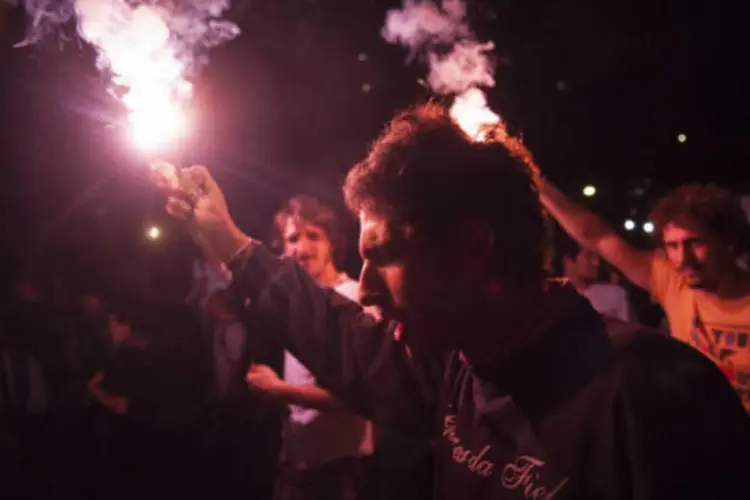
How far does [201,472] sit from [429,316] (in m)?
4.71

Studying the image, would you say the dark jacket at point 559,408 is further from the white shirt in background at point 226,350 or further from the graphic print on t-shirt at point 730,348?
the white shirt in background at point 226,350

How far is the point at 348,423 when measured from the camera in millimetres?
3709

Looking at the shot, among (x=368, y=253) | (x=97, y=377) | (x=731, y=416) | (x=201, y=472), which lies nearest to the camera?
(x=731, y=416)

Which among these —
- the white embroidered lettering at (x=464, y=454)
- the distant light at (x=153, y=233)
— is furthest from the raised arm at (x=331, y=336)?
the distant light at (x=153, y=233)

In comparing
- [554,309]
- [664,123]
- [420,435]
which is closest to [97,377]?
[420,435]

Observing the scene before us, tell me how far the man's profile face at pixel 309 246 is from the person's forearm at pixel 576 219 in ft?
4.98

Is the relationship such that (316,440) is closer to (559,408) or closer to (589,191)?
(559,408)

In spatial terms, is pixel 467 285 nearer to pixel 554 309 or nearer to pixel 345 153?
pixel 554 309

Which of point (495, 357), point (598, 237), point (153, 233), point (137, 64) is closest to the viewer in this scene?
point (495, 357)

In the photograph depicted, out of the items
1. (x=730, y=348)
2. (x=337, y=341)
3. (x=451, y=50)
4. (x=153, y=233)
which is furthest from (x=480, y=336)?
(x=153, y=233)

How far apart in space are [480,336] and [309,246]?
9.18 feet

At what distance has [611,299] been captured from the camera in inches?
212

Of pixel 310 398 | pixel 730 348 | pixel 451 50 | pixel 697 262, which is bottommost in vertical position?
pixel 310 398

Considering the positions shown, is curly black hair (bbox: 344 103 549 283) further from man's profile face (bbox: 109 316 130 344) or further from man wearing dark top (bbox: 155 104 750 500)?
man's profile face (bbox: 109 316 130 344)
